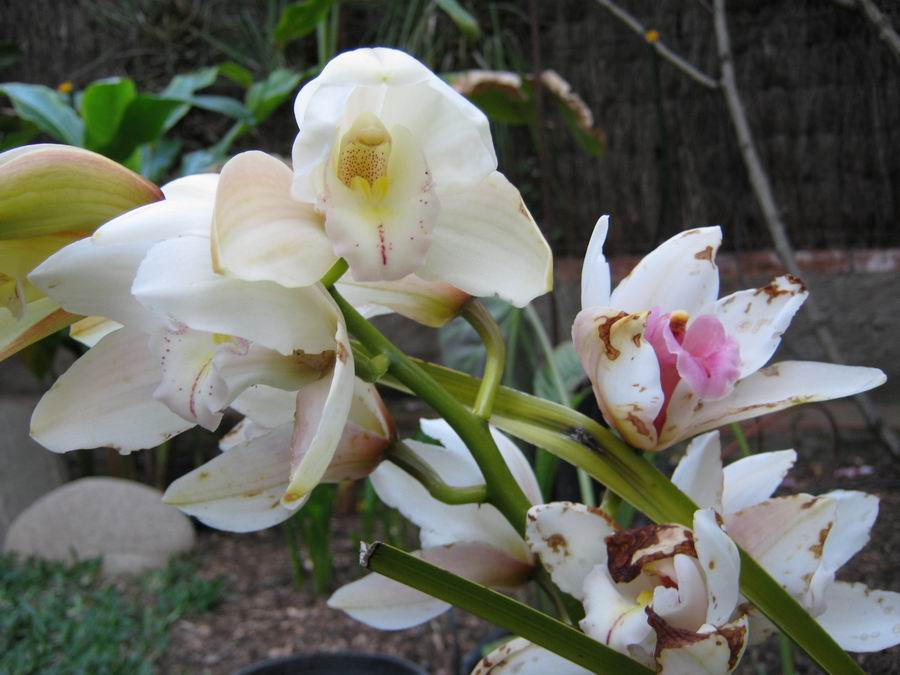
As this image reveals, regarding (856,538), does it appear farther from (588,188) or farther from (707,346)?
(588,188)

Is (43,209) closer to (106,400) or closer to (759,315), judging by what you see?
(106,400)

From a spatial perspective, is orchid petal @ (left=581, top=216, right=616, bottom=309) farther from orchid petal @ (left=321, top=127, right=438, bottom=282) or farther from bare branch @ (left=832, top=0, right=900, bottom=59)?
bare branch @ (left=832, top=0, right=900, bottom=59)

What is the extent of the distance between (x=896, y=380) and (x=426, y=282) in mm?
2611

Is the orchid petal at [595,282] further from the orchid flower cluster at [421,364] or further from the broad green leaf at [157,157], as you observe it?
the broad green leaf at [157,157]

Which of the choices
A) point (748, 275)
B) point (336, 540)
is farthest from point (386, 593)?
point (748, 275)

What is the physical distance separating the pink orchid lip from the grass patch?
1.72 meters

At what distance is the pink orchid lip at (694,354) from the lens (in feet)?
1.12

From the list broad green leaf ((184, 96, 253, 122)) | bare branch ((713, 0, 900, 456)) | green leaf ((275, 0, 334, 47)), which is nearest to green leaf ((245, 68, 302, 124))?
broad green leaf ((184, 96, 253, 122))

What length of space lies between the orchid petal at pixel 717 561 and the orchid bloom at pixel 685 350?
6 centimetres

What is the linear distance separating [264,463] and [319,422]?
0.07 m

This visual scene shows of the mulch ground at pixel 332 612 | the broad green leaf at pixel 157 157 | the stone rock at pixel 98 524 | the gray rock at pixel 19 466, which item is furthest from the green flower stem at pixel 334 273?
the gray rock at pixel 19 466

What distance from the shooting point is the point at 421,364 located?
1.19 feet

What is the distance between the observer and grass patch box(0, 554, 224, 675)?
1.82 m

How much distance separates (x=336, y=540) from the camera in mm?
2576
